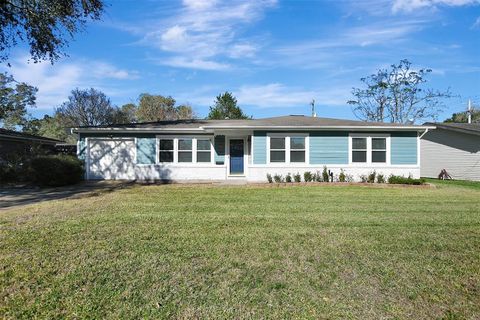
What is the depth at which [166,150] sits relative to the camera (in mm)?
17203

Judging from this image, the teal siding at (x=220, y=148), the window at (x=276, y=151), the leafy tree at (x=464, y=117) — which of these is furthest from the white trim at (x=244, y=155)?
the leafy tree at (x=464, y=117)

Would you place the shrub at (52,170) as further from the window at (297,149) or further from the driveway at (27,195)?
the window at (297,149)

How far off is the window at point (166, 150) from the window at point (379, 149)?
9762 mm

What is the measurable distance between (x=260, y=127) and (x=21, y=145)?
16167 millimetres

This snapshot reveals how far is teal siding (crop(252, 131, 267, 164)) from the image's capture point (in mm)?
16281

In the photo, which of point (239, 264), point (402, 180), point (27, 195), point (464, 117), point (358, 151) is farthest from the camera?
point (464, 117)

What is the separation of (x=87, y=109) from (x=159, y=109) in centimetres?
868

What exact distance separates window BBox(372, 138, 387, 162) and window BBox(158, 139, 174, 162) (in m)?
9.76

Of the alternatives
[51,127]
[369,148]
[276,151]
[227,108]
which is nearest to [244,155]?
[276,151]

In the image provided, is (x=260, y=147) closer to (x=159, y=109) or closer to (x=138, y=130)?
(x=138, y=130)

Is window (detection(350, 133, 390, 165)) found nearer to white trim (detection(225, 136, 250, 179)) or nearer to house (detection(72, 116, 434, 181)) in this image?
house (detection(72, 116, 434, 181))

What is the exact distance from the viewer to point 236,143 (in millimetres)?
17688

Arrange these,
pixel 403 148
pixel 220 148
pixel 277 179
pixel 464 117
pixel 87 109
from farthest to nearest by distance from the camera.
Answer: pixel 464 117 → pixel 87 109 → pixel 220 148 → pixel 403 148 → pixel 277 179

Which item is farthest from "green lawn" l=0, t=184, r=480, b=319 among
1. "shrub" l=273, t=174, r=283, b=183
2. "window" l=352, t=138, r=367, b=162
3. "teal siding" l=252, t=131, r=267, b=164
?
"window" l=352, t=138, r=367, b=162
